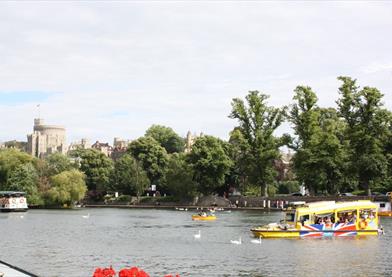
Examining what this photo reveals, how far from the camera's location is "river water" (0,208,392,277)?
122 ft

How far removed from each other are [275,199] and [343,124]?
1947 cm

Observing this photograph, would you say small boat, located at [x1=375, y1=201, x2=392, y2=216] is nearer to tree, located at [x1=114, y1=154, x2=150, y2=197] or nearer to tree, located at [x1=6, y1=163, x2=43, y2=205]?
tree, located at [x1=114, y1=154, x2=150, y2=197]

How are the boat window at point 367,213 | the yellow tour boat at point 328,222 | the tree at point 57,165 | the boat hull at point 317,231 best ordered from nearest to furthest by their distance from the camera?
1. the boat hull at point 317,231
2. the yellow tour boat at point 328,222
3. the boat window at point 367,213
4. the tree at point 57,165

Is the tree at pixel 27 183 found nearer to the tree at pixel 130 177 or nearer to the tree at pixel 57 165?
the tree at pixel 57 165

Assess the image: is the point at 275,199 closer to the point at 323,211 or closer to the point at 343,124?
the point at 343,124

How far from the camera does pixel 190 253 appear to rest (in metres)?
45.9

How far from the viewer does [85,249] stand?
160 ft

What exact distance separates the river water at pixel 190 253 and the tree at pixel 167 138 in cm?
11614

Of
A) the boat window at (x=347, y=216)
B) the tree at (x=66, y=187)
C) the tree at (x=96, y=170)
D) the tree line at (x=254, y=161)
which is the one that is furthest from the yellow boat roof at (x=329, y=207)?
the tree at (x=96, y=170)

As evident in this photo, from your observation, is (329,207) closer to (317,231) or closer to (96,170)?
(317,231)

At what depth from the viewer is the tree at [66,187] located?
12438cm

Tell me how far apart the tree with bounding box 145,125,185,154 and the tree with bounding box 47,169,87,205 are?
5766cm

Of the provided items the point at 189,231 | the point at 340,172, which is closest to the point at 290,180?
the point at 340,172

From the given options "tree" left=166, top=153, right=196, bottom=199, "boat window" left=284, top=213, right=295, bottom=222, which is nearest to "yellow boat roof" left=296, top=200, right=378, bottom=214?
"boat window" left=284, top=213, right=295, bottom=222
